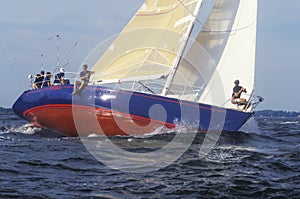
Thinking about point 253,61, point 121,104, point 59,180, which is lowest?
point 59,180

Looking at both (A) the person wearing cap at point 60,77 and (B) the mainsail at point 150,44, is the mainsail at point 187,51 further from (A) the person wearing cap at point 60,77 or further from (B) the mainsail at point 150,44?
(A) the person wearing cap at point 60,77

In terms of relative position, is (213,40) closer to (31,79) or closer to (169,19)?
(169,19)

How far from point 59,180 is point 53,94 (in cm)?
715

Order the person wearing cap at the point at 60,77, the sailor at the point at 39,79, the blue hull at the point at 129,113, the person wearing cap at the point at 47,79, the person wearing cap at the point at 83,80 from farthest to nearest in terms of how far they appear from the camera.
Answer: the sailor at the point at 39,79
the person wearing cap at the point at 47,79
the person wearing cap at the point at 60,77
the person wearing cap at the point at 83,80
the blue hull at the point at 129,113

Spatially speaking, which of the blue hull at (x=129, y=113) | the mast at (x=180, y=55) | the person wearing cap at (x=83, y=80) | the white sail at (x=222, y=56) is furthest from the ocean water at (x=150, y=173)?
the white sail at (x=222, y=56)

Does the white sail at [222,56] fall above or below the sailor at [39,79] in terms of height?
above

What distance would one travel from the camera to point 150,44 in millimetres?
15664

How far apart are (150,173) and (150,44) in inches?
289

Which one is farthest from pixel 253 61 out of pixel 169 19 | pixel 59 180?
pixel 59 180

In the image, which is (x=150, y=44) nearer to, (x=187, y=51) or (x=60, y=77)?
(x=187, y=51)

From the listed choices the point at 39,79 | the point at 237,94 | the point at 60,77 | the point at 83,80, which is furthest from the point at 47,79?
the point at 237,94

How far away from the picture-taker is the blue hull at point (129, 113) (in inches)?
546

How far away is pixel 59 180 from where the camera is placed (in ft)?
27.1

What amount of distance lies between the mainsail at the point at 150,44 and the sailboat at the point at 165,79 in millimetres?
Result: 29
